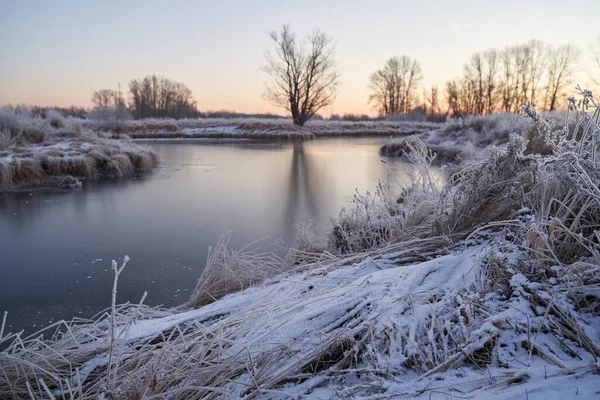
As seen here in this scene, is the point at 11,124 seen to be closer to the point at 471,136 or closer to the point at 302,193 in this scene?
the point at 302,193

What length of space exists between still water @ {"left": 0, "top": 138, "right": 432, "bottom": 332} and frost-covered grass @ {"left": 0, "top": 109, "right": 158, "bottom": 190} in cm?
76

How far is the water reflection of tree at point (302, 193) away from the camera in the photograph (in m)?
5.27

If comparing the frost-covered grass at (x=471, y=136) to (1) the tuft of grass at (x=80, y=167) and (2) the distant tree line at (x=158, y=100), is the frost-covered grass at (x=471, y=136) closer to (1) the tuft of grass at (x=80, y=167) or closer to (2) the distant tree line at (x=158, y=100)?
(1) the tuft of grass at (x=80, y=167)

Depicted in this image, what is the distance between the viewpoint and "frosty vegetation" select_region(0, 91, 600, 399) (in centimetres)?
105

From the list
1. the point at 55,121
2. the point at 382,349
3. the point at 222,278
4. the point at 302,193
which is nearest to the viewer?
the point at 382,349

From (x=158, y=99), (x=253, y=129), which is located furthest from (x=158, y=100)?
(x=253, y=129)

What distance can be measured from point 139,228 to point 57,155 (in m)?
4.87

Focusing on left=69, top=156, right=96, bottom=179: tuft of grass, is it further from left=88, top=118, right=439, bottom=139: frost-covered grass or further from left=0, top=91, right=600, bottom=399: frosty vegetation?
left=88, top=118, right=439, bottom=139: frost-covered grass

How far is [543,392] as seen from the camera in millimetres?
916

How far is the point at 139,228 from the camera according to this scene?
4.93 metres

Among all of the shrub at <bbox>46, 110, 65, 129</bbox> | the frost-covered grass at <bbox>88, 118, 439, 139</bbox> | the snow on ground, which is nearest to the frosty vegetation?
the snow on ground

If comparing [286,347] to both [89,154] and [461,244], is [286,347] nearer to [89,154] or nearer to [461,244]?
[461,244]

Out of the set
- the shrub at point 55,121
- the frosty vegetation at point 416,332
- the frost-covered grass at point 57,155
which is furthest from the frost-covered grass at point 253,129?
the frosty vegetation at point 416,332

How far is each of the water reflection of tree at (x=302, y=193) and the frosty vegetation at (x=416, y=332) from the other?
2.91 meters
